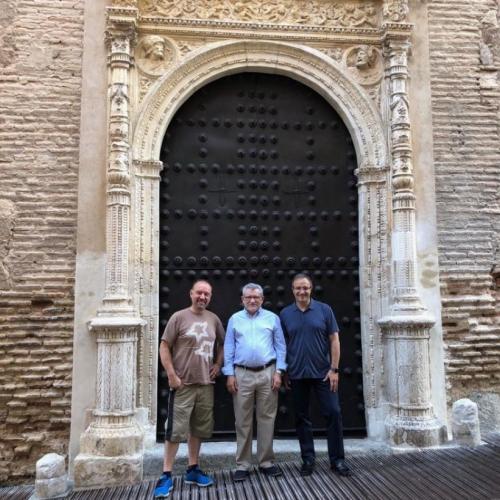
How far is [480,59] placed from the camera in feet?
18.1

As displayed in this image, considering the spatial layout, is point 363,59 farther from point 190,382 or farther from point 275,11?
point 190,382

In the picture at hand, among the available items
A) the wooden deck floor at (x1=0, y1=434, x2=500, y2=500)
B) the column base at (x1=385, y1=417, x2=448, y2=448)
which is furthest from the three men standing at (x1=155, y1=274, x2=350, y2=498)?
the column base at (x1=385, y1=417, x2=448, y2=448)

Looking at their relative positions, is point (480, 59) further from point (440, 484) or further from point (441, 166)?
point (440, 484)

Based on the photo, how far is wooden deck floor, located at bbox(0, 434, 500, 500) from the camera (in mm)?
3668

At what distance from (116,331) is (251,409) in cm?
137

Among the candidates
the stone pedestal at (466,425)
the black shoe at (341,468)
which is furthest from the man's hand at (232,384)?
the stone pedestal at (466,425)

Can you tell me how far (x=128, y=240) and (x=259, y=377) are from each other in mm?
1788

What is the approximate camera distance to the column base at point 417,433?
181 inches

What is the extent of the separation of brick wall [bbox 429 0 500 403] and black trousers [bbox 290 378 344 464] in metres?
1.64

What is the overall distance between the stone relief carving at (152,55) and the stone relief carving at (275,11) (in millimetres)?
317

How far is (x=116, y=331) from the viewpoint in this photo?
443 centimetres

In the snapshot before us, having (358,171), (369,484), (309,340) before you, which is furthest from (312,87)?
(369,484)

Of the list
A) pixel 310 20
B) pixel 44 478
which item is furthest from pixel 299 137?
pixel 44 478

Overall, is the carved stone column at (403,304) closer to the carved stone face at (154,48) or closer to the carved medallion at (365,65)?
the carved medallion at (365,65)
